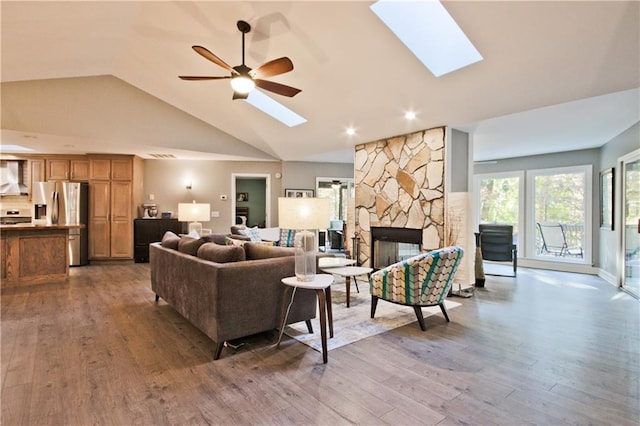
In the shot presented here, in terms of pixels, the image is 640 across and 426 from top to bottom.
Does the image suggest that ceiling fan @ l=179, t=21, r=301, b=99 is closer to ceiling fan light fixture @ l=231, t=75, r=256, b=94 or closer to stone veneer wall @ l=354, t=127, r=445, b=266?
ceiling fan light fixture @ l=231, t=75, r=256, b=94

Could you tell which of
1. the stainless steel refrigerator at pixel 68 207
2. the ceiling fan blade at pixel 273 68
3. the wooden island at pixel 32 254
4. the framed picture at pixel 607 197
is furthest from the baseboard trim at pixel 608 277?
the stainless steel refrigerator at pixel 68 207

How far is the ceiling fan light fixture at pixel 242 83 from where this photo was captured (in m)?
3.03

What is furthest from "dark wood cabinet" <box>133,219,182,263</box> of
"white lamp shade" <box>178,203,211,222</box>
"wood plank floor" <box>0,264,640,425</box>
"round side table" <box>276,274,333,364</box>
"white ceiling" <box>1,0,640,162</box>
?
"round side table" <box>276,274,333,364</box>

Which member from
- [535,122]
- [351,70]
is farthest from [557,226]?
[351,70]

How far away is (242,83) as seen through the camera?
3.08m

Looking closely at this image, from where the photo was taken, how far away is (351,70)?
3902mm

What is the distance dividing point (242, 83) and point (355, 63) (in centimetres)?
144

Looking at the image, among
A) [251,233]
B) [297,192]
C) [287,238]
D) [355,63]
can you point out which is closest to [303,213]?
[355,63]

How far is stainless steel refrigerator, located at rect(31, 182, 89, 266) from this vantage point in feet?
Answer: 20.6

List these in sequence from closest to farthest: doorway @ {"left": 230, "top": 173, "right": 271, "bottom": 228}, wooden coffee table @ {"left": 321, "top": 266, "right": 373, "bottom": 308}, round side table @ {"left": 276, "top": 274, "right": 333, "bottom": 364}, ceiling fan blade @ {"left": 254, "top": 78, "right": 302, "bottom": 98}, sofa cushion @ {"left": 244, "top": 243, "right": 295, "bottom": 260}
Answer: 1. round side table @ {"left": 276, "top": 274, "right": 333, "bottom": 364}
2. sofa cushion @ {"left": 244, "top": 243, "right": 295, "bottom": 260}
3. ceiling fan blade @ {"left": 254, "top": 78, "right": 302, "bottom": 98}
4. wooden coffee table @ {"left": 321, "top": 266, "right": 373, "bottom": 308}
5. doorway @ {"left": 230, "top": 173, "right": 271, "bottom": 228}

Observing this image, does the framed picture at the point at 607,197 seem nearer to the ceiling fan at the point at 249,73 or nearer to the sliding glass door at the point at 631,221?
the sliding glass door at the point at 631,221

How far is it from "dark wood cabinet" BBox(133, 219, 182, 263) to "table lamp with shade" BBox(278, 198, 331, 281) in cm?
539

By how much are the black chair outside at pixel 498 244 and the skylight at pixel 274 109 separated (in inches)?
155

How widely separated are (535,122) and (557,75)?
157 centimetres
